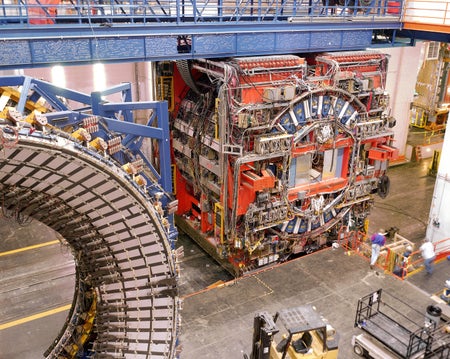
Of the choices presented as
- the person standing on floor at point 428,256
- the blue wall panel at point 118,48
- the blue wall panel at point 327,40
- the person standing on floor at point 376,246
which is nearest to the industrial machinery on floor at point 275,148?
the blue wall panel at point 327,40

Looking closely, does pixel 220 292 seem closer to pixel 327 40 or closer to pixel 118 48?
pixel 118 48

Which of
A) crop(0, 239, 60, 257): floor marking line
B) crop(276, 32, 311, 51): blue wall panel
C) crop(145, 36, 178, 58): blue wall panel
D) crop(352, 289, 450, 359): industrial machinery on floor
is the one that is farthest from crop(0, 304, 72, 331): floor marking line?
crop(276, 32, 311, 51): blue wall panel

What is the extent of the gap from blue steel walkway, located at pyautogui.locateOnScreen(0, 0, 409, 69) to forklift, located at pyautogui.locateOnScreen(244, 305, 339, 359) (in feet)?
21.8

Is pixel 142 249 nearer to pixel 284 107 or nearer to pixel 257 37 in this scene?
pixel 284 107

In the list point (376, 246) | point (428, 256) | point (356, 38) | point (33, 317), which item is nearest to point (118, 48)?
point (33, 317)

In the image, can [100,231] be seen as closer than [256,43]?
Yes

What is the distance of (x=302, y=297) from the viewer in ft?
41.0

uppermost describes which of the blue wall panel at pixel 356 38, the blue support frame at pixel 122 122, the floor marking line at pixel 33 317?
the blue wall panel at pixel 356 38

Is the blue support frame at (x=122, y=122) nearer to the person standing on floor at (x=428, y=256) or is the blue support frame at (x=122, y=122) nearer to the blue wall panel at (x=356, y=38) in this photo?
the person standing on floor at (x=428, y=256)

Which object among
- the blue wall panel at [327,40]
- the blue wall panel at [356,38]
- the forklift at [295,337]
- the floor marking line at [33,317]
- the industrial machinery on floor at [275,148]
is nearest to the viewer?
the forklift at [295,337]

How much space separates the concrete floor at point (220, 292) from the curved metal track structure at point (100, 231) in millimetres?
1675

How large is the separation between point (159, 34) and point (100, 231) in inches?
202

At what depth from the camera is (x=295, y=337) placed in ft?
32.1

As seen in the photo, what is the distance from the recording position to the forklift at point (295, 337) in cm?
911
